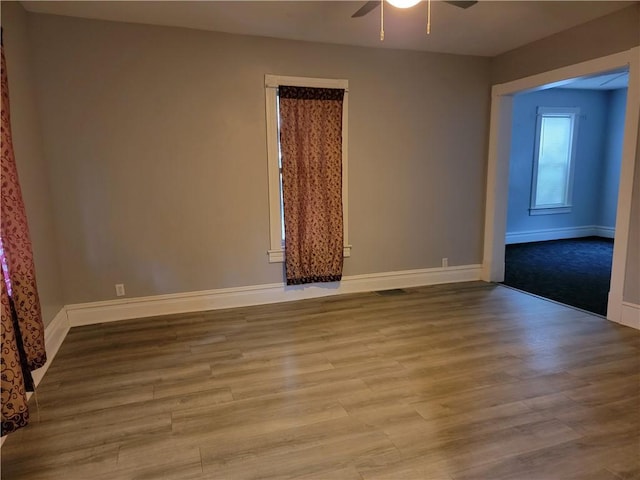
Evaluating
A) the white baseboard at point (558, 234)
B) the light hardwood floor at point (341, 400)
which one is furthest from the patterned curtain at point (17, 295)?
the white baseboard at point (558, 234)

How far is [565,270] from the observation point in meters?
5.33

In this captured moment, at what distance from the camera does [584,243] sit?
719cm

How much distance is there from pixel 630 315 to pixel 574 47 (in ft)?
7.97

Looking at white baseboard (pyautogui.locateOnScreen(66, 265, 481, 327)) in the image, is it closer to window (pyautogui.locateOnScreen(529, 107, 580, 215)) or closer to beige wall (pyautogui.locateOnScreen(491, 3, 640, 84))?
beige wall (pyautogui.locateOnScreen(491, 3, 640, 84))

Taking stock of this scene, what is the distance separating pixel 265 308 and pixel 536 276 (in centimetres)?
345

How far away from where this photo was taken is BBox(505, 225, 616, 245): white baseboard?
288 inches

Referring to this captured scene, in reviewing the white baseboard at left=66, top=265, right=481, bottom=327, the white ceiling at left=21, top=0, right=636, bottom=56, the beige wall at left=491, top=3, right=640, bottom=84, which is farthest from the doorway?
the white ceiling at left=21, top=0, right=636, bottom=56

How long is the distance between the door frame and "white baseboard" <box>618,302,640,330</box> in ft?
0.10

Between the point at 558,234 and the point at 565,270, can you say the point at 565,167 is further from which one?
the point at 565,270

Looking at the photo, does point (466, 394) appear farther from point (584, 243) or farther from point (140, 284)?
point (584, 243)

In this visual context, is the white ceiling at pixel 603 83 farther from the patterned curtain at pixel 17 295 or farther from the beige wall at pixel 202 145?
the patterned curtain at pixel 17 295

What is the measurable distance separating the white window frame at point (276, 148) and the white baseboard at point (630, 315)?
2.61 m

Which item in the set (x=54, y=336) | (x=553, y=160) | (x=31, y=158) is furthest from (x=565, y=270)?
(x=31, y=158)

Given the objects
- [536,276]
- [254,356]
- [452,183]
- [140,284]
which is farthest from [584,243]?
[140,284]
